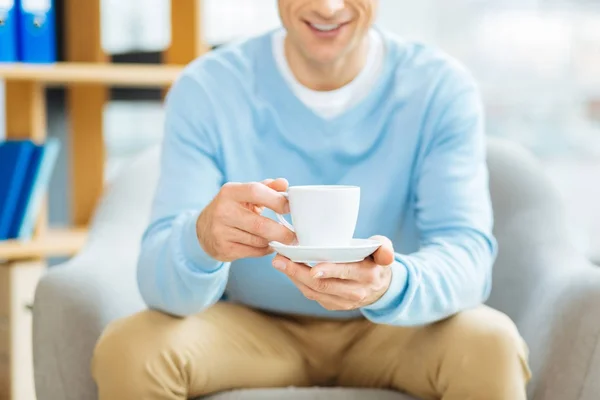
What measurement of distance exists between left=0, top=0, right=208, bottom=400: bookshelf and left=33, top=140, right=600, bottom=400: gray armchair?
41 cm

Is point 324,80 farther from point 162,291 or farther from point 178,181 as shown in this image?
point 162,291

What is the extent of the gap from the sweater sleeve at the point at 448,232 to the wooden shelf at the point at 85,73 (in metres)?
1.10

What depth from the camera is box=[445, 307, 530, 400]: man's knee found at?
1.21m

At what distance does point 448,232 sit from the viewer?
1380 mm

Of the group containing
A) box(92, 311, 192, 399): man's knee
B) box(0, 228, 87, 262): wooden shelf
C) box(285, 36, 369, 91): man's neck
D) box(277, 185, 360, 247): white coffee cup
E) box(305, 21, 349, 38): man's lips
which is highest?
box(305, 21, 349, 38): man's lips

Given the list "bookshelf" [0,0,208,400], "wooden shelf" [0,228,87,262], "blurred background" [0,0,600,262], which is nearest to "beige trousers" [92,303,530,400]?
"bookshelf" [0,0,208,400]

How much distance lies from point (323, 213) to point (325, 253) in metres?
0.05

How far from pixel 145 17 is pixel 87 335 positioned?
1754 millimetres

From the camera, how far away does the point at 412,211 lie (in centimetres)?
150

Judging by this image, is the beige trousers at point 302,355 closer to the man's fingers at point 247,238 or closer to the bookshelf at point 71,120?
the man's fingers at point 247,238

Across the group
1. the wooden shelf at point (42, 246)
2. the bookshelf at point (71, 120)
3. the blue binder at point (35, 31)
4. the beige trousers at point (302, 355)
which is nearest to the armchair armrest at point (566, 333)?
the beige trousers at point (302, 355)

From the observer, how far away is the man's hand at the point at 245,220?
110 cm

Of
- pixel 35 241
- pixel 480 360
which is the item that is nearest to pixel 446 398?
pixel 480 360

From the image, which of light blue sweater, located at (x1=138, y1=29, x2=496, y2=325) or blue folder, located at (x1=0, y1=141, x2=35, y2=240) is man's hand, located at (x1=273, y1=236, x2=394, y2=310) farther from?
blue folder, located at (x1=0, y1=141, x2=35, y2=240)
